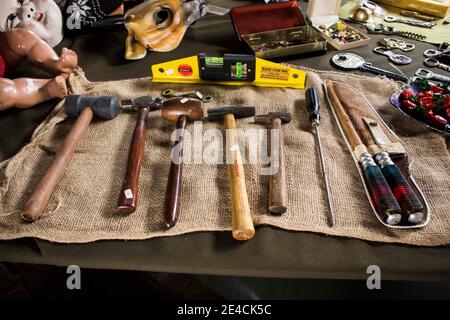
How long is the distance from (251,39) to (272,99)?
→ 271mm

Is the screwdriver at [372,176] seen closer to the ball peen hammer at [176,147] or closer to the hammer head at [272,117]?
the hammer head at [272,117]

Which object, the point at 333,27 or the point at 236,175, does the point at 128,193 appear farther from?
the point at 333,27

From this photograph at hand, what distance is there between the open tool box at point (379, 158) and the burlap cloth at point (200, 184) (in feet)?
0.05

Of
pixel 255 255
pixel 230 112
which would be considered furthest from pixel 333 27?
pixel 255 255

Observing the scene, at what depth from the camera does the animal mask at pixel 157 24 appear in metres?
1.05

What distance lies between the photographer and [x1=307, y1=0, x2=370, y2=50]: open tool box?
3.61 ft

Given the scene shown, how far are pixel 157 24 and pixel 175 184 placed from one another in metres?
0.61

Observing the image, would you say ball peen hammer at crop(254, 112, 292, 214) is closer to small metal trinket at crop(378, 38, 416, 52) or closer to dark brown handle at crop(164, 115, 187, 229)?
dark brown handle at crop(164, 115, 187, 229)

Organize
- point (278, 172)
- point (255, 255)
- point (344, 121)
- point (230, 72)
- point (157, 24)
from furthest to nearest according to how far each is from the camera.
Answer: point (157, 24)
point (230, 72)
point (344, 121)
point (278, 172)
point (255, 255)

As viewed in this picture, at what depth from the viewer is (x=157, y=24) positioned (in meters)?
1.09

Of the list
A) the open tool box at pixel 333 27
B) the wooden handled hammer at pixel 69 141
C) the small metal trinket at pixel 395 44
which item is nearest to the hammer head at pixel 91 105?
the wooden handled hammer at pixel 69 141

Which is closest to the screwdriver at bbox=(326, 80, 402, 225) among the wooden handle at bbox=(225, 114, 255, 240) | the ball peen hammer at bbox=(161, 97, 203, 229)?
the wooden handle at bbox=(225, 114, 255, 240)

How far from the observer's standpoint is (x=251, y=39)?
1100 mm
